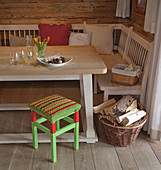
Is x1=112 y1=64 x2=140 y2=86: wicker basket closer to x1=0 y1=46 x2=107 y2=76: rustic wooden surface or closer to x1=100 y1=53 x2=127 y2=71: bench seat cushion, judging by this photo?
x1=0 y1=46 x2=107 y2=76: rustic wooden surface

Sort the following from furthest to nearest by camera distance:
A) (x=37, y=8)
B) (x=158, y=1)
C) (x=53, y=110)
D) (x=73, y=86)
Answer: (x=37, y=8), (x=73, y=86), (x=158, y=1), (x=53, y=110)

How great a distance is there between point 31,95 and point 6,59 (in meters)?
1.18

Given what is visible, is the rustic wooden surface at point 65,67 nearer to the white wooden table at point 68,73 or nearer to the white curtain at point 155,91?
the white wooden table at point 68,73

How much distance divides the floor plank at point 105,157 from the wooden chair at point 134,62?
53cm

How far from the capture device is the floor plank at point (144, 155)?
2.19 metres

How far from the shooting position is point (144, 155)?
2348 mm

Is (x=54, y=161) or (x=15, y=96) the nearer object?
(x=54, y=161)

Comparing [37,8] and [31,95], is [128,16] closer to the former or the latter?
[37,8]

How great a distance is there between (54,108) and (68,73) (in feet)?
1.08

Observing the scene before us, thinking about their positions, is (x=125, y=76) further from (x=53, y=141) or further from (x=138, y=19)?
(x=138, y=19)

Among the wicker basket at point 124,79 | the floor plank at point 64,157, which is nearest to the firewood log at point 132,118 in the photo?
the wicker basket at point 124,79

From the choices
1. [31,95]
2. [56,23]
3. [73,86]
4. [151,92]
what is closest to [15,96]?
[31,95]

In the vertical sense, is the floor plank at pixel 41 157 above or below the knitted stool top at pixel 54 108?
below

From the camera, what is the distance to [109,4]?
4414mm
